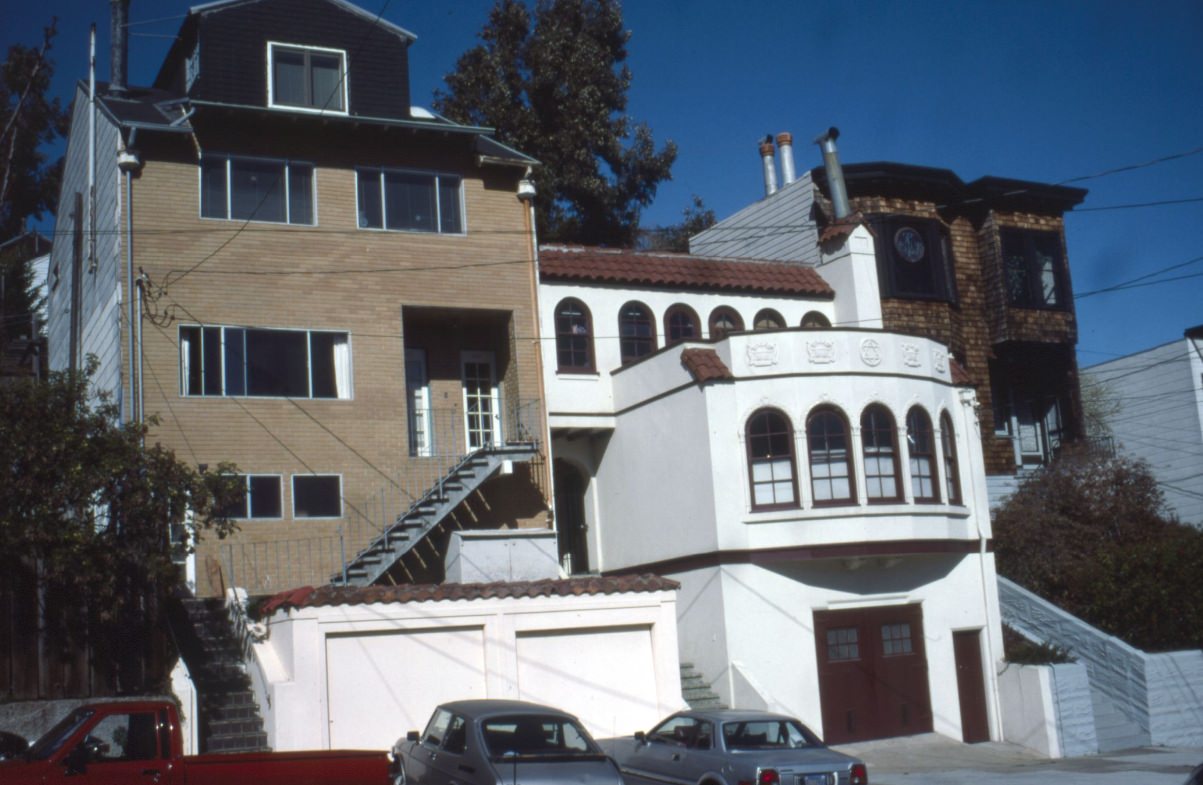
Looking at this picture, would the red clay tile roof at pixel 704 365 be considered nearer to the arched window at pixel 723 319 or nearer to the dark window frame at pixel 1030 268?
the arched window at pixel 723 319

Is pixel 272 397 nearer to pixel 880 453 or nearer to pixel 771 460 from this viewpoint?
pixel 771 460

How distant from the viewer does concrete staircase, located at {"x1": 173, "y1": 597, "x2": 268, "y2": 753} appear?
58.4 ft

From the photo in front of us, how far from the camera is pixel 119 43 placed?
26984mm

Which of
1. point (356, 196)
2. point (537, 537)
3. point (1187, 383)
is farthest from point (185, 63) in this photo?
point (1187, 383)

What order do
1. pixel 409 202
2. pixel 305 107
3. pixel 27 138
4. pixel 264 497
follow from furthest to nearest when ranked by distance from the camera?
pixel 27 138 < pixel 409 202 < pixel 305 107 < pixel 264 497

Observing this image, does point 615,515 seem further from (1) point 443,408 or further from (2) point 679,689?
(2) point 679,689

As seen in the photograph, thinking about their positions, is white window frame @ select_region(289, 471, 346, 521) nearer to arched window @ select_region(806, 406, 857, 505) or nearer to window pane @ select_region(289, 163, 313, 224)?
window pane @ select_region(289, 163, 313, 224)

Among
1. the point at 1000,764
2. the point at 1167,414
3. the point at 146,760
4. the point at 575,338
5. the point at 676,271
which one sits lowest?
the point at 1000,764

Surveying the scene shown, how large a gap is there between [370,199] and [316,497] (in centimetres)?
604

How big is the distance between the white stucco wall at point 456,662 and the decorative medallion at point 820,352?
583cm

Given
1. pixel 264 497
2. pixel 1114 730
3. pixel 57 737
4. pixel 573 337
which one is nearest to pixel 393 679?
pixel 264 497

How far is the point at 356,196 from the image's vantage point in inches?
985

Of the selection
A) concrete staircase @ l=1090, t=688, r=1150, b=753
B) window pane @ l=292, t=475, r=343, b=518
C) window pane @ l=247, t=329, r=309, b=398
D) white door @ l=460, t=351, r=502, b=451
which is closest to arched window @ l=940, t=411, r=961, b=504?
concrete staircase @ l=1090, t=688, r=1150, b=753

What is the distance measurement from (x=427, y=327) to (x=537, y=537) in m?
5.85
